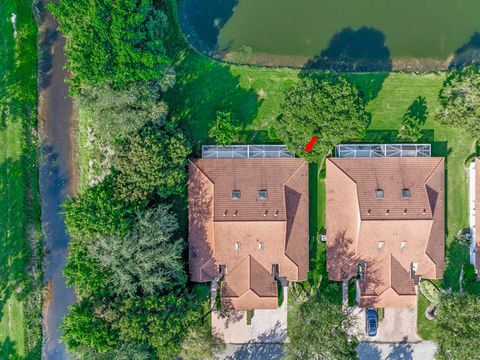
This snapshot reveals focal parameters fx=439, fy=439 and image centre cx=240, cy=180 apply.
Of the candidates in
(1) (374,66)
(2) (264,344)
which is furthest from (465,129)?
(2) (264,344)

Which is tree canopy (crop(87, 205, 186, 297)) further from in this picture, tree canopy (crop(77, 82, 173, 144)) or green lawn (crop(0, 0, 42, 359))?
green lawn (crop(0, 0, 42, 359))

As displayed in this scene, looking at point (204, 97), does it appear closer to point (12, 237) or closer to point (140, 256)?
point (140, 256)

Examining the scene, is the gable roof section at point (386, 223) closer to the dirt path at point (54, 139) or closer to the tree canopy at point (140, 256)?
the tree canopy at point (140, 256)

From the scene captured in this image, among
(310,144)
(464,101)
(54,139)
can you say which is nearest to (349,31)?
(464,101)

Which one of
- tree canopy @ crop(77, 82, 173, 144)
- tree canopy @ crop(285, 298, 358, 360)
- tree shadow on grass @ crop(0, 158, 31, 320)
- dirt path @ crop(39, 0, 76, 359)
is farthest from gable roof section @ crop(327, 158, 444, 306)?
tree shadow on grass @ crop(0, 158, 31, 320)

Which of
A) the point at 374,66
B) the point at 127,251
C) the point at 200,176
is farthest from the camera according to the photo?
the point at 374,66

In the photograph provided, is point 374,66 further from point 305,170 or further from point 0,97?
point 0,97

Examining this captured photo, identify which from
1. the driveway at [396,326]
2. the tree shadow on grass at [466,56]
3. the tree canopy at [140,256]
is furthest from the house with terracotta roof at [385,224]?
the tree canopy at [140,256]
